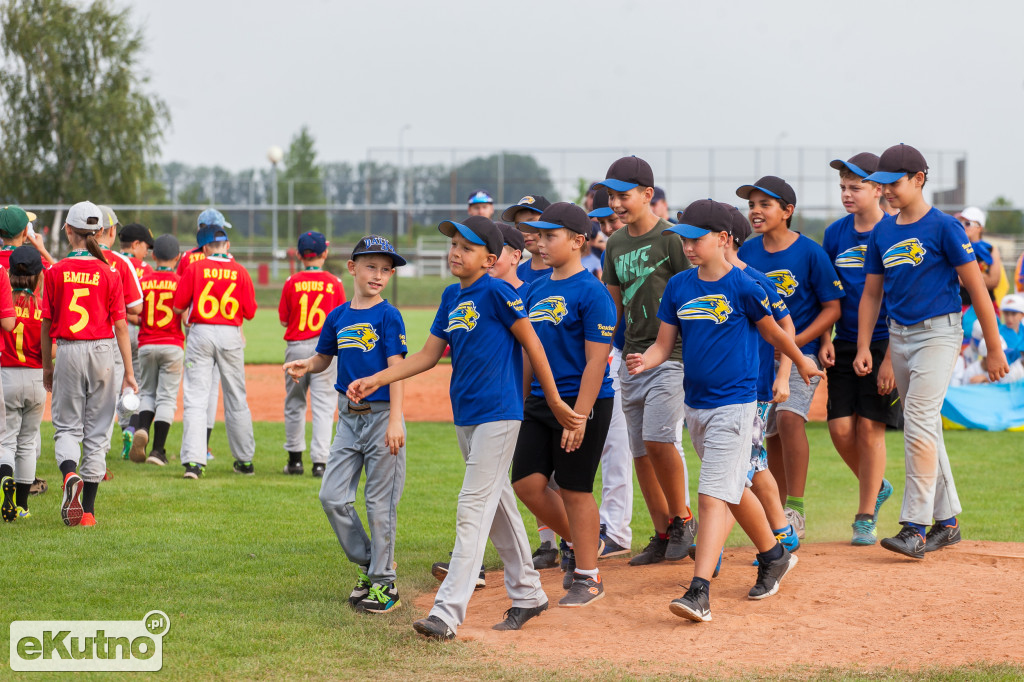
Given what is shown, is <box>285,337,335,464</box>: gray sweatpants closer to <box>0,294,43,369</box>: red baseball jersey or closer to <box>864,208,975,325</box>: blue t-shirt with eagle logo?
<box>0,294,43,369</box>: red baseball jersey

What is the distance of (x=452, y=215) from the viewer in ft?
120

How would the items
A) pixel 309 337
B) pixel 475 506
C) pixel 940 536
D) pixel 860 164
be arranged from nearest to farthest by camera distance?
pixel 475 506
pixel 940 536
pixel 860 164
pixel 309 337

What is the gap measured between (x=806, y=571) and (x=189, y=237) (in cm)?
3104

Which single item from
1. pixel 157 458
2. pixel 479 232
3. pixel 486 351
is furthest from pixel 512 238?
pixel 157 458

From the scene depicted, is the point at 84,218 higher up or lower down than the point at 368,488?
higher up

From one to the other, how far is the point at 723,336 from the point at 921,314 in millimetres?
1538

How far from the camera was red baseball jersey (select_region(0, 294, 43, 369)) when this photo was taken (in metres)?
6.98

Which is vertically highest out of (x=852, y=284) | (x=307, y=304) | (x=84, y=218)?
(x=84, y=218)

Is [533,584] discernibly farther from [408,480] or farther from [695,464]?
[695,464]

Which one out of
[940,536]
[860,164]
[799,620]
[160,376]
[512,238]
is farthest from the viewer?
[160,376]

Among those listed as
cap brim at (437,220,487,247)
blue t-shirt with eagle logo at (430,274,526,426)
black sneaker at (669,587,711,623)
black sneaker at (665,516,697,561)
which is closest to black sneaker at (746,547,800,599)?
black sneaker at (669,587,711,623)

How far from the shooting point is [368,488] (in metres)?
5.16

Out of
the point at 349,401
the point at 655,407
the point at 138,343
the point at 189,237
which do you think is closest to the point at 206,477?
the point at 138,343

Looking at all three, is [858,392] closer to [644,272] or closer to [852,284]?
[852,284]
